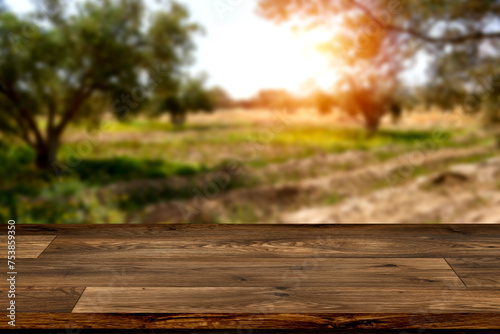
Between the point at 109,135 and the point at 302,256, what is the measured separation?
149 cm

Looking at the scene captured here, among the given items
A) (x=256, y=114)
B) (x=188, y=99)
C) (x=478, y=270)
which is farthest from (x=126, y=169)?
(x=478, y=270)

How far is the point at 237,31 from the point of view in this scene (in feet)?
8.41

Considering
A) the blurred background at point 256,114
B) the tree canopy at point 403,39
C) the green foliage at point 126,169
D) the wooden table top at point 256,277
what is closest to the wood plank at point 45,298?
the wooden table top at point 256,277

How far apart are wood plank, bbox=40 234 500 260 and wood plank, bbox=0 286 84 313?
274mm

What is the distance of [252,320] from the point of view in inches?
53.5

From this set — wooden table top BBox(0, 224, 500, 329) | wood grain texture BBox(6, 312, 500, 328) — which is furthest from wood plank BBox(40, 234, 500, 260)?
wood grain texture BBox(6, 312, 500, 328)

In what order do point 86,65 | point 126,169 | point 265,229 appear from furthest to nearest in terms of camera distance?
point 126,169 → point 86,65 → point 265,229

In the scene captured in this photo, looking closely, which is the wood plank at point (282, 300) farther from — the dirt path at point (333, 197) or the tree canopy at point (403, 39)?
the tree canopy at point (403, 39)

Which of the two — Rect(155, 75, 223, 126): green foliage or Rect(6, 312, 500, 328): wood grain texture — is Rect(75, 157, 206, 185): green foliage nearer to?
Rect(155, 75, 223, 126): green foliage

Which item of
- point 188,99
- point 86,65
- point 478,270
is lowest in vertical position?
point 478,270

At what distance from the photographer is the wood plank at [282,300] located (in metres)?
1.38

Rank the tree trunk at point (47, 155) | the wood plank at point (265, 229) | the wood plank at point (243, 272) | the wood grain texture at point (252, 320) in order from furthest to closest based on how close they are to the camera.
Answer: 1. the tree trunk at point (47, 155)
2. the wood plank at point (265, 229)
3. the wood plank at point (243, 272)
4. the wood grain texture at point (252, 320)

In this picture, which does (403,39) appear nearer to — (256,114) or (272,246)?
(256,114)

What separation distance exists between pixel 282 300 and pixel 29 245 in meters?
1.15
